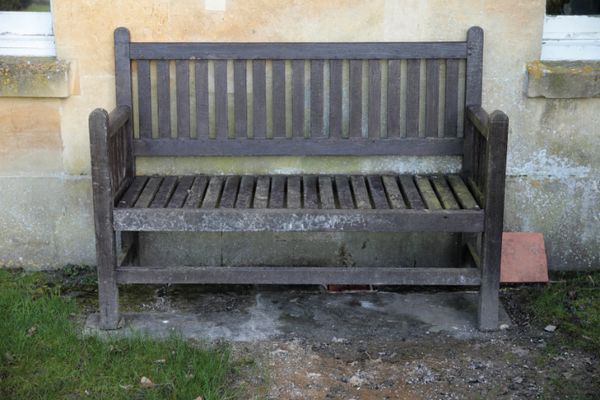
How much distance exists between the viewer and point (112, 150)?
4676mm

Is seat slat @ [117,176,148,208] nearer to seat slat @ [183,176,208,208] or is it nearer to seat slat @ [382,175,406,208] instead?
seat slat @ [183,176,208,208]

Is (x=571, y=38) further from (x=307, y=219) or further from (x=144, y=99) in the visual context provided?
(x=144, y=99)

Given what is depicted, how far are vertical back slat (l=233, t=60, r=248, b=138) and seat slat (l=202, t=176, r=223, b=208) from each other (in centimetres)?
29

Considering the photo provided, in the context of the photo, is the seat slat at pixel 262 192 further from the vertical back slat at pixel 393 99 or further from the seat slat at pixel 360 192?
the vertical back slat at pixel 393 99

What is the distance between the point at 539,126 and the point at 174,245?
226 centimetres

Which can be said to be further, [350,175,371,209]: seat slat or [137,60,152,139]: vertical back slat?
[137,60,152,139]: vertical back slat

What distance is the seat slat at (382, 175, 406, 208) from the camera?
4750 mm

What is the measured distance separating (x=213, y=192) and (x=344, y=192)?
27.7 inches

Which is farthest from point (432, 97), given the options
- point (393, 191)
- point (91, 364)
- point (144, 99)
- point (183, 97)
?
point (91, 364)

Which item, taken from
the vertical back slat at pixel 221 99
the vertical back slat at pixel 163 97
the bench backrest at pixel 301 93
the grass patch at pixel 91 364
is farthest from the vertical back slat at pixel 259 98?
the grass patch at pixel 91 364

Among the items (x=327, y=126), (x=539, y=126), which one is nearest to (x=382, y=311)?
(x=327, y=126)

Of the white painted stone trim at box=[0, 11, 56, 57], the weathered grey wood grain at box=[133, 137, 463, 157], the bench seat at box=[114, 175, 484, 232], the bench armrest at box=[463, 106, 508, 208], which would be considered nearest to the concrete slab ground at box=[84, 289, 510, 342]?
the bench seat at box=[114, 175, 484, 232]

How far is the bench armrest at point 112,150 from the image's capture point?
14.6 feet

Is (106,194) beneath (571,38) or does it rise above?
beneath
